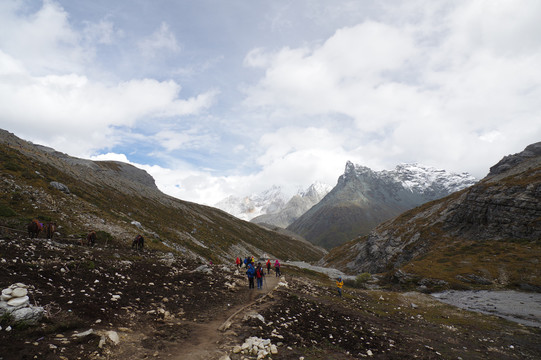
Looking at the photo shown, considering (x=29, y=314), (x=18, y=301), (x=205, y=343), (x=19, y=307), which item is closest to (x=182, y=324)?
(x=205, y=343)

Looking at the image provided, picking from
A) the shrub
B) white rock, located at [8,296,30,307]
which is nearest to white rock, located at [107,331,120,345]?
white rock, located at [8,296,30,307]

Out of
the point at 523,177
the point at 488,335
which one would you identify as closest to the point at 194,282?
the point at 488,335

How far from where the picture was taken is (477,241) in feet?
222

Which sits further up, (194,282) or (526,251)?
(526,251)

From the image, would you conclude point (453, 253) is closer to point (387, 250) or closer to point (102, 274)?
point (387, 250)

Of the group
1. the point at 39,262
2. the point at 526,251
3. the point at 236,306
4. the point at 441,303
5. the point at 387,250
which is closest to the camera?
the point at 39,262

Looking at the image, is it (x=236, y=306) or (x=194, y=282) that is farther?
(x=194, y=282)

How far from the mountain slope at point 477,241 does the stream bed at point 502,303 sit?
4690mm

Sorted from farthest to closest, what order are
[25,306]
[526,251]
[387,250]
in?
[387,250] → [526,251] → [25,306]

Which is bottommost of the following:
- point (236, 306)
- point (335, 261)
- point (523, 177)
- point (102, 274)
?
point (335, 261)

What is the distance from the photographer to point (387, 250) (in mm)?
88000

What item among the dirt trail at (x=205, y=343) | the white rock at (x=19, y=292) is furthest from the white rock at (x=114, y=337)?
the white rock at (x=19, y=292)

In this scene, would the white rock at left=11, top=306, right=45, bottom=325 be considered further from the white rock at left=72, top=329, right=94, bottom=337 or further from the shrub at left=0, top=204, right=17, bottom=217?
the shrub at left=0, top=204, right=17, bottom=217

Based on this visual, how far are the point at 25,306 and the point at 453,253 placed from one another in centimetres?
7978
